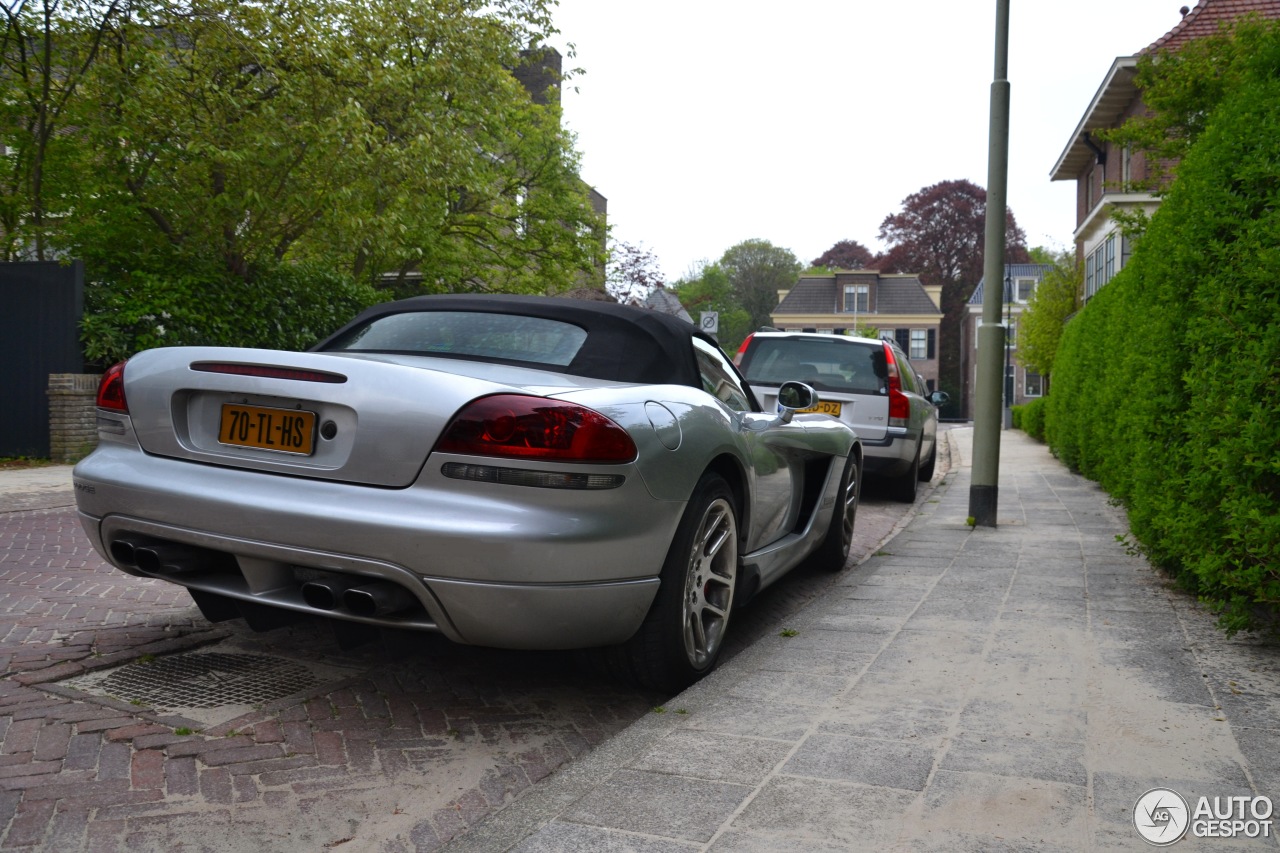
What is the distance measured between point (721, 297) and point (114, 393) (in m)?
85.9

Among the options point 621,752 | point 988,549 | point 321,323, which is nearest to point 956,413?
point 321,323

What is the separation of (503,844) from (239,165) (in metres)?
12.0

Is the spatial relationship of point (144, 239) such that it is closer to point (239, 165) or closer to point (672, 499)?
point (239, 165)

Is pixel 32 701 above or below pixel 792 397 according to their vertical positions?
below

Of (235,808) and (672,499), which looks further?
(672,499)

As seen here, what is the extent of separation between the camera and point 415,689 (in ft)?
12.4

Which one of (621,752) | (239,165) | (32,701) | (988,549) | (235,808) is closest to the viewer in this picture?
(235,808)

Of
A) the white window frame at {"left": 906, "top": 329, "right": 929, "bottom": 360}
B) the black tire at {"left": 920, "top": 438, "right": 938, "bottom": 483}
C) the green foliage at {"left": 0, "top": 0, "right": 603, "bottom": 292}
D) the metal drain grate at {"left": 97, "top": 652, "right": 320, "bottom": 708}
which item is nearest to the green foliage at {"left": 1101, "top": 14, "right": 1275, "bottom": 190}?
the black tire at {"left": 920, "top": 438, "right": 938, "bottom": 483}

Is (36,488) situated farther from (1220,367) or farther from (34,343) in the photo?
(1220,367)

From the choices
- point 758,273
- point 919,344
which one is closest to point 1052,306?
point 919,344

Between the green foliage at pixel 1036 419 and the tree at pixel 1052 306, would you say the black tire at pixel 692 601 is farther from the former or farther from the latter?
the tree at pixel 1052 306

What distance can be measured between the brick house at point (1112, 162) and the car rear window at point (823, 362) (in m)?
14.1

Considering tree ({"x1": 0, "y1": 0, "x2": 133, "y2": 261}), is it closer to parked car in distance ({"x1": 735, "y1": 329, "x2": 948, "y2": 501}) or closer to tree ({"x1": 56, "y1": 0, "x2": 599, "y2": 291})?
tree ({"x1": 56, "y1": 0, "x2": 599, "y2": 291})

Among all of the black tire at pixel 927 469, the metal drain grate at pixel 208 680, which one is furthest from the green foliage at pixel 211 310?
the metal drain grate at pixel 208 680
